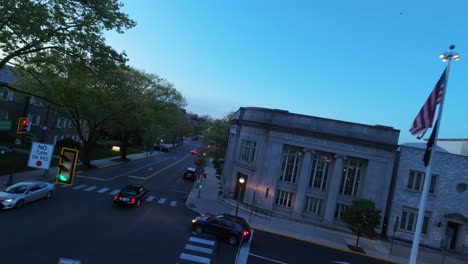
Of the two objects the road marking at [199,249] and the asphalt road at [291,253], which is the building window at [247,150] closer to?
the asphalt road at [291,253]

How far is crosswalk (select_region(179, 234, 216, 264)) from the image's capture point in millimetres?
18469

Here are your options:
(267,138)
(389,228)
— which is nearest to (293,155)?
(267,138)

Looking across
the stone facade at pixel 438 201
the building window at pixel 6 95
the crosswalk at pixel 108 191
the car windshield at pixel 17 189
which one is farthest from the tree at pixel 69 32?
the building window at pixel 6 95

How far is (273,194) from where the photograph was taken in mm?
34062

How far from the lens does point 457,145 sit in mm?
39594

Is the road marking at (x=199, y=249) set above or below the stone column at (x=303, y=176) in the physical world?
below

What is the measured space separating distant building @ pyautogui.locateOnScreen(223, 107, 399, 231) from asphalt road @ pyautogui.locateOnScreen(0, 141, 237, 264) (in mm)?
8808

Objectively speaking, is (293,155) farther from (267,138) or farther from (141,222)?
(141,222)

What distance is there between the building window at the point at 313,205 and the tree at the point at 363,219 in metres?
6.21

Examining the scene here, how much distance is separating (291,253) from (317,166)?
12801 millimetres

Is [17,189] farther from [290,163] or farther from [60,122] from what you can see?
[60,122]

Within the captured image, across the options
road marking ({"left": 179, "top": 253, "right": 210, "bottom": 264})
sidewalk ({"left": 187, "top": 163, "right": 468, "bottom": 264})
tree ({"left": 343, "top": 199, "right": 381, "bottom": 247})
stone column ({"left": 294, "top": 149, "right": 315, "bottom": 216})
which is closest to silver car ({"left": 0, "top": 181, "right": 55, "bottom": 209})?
road marking ({"left": 179, "top": 253, "right": 210, "bottom": 264})

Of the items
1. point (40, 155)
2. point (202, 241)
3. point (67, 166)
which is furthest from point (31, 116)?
point (67, 166)

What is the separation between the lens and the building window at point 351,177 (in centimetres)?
3353
